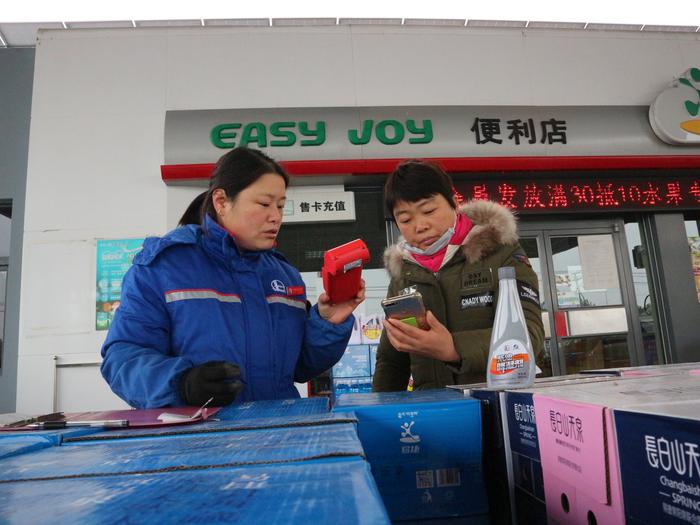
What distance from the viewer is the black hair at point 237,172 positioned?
122cm

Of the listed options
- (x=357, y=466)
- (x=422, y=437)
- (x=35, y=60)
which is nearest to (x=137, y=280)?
(x=422, y=437)

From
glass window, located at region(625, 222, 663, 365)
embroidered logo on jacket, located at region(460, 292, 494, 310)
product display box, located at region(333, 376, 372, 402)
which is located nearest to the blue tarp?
embroidered logo on jacket, located at region(460, 292, 494, 310)

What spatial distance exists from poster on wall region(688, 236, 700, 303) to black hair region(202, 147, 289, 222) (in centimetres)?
320

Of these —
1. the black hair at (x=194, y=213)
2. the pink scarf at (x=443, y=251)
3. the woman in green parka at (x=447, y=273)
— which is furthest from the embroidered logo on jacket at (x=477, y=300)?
the black hair at (x=194, y=213)

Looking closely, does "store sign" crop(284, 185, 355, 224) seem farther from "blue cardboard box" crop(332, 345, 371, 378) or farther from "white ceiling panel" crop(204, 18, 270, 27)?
"white ceiling panel" crop(204, 18, 270, 27)

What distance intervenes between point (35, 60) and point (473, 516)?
3.85 m

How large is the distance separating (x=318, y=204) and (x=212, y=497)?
9.28ft

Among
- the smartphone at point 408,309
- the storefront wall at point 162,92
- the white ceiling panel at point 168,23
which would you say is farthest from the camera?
the white ceiling panel at point 168,23

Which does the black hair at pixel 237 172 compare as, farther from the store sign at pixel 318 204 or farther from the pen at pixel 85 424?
the store sign at pixel 318 204

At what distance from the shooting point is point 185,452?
435 mm

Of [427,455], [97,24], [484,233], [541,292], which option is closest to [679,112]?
[541,292]

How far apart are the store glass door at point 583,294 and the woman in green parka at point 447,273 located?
6.65 feet

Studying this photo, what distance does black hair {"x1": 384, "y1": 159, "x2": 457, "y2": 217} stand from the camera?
4.26ft

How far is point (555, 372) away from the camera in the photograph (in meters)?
3.08
